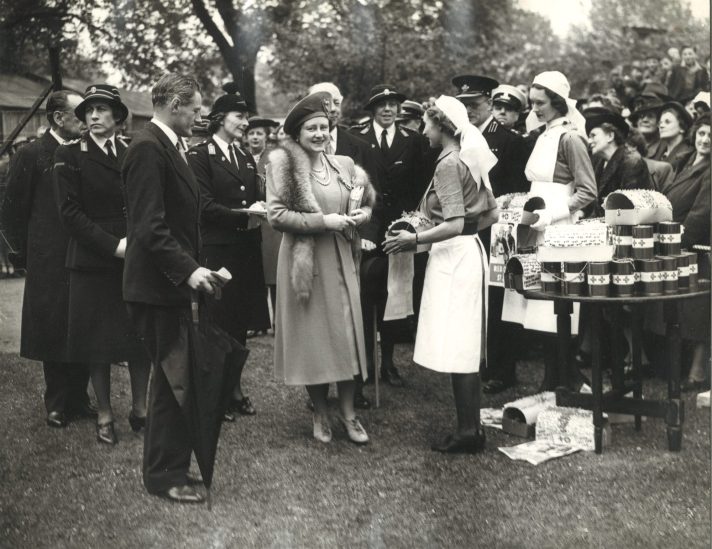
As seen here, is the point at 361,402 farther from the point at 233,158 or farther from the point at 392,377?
the point at 233,158

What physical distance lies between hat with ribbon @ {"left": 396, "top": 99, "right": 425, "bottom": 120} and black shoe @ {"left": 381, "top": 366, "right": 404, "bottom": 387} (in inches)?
103

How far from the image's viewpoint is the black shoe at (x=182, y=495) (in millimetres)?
4051

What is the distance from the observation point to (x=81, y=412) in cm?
542

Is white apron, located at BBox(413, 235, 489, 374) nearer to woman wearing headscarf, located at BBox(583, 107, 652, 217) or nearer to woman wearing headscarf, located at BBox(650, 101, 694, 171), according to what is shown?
woman wearing headscarf, located at BBox(583, 107, 652, 217)

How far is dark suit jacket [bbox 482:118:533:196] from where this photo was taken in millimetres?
6188

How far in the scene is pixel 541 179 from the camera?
18.1ft

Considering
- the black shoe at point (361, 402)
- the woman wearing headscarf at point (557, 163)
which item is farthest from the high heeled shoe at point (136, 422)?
the woman wearing headscarf at point (557, 163)

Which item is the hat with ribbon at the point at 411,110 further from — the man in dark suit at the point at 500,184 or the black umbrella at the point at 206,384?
the black umbrella at the point at 206,384

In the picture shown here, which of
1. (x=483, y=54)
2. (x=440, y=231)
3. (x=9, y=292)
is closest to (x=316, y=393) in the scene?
(x=440, y=231)

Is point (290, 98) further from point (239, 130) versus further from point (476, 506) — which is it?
point (476, 506)

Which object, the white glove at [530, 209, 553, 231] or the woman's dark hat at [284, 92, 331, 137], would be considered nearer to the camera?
the woman's dark hat at [284, 92, 331, 137]

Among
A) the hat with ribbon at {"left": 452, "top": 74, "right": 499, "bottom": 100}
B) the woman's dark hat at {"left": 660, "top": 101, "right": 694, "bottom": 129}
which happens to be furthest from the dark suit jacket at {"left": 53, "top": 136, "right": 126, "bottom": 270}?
the woman's dark hat at {"left": 660, "top": 101, "right": 694, "bottom": 129}

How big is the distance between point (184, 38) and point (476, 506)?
3299mm

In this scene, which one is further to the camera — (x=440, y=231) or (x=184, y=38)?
(x=184, y=38)
